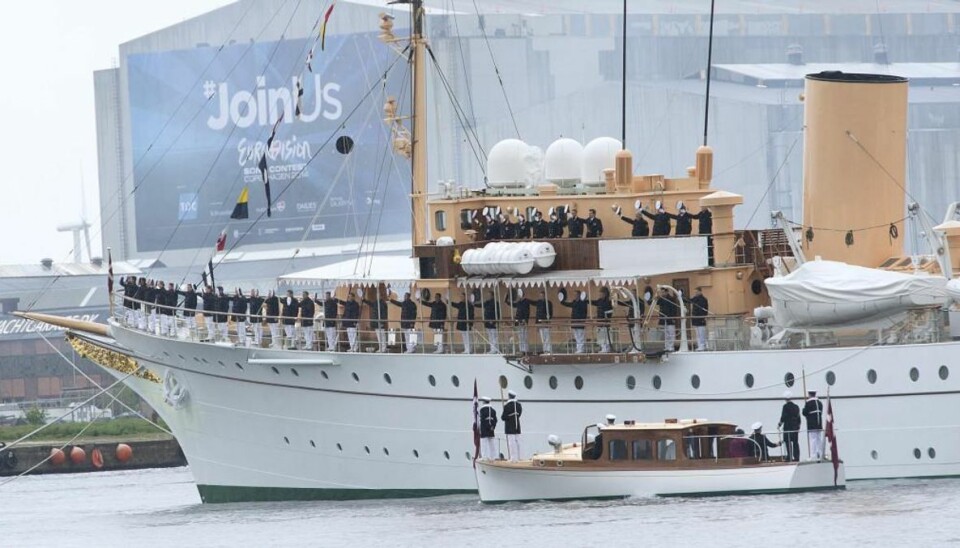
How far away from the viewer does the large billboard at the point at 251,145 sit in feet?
369

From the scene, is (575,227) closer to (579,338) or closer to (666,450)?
(579,338)

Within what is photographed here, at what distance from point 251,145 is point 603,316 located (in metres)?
75.0

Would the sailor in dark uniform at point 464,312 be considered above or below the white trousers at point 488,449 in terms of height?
above

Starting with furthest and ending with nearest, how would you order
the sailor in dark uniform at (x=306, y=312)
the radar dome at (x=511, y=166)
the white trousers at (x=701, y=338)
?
the radar dome at (x=511, y=166) → the sailor in dark uniform at (x=306, y=312) → the white trousers at (x=701, y=338)

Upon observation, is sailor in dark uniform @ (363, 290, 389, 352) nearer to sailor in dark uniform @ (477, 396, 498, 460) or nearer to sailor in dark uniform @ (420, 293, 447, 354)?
sailor in dark uniform @ (420, 293, 447, 354)

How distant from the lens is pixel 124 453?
77.9m

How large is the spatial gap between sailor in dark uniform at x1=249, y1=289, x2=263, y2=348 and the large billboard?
6331 cm

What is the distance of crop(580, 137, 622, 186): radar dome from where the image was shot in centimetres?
4688

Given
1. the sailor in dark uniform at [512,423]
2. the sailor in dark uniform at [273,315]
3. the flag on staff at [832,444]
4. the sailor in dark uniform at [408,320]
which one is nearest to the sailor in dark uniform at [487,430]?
the sailor in dark uniform at [512,423]

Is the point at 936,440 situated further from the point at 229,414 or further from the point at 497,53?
the point at 497,53

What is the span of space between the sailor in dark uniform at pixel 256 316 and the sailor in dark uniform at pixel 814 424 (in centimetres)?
1215

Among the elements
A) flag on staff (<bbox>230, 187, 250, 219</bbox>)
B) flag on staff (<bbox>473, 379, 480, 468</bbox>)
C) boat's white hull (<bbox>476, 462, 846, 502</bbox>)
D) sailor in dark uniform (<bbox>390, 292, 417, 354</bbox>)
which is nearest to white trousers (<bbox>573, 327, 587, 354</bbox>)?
flag on staff (<bbox>473, 379, 480, 468</bbox>)

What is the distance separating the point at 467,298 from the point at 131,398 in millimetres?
54464

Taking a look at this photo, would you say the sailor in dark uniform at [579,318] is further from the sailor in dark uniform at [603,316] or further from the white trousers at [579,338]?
the sailor in dark uniform at [603,316]
